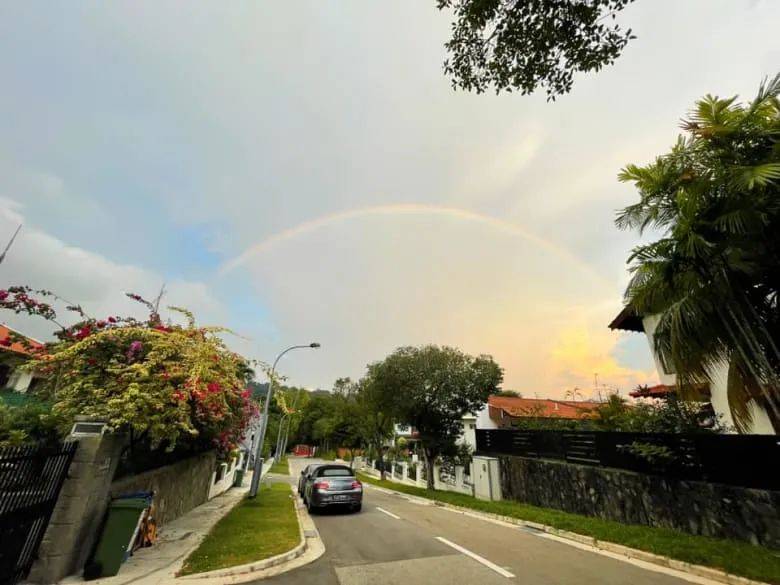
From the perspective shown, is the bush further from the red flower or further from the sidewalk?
the sidewalk

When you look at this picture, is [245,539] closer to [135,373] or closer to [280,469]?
[135,373]

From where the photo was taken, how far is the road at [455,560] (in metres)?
5.75

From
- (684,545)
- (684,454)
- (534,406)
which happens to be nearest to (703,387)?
(684,454)

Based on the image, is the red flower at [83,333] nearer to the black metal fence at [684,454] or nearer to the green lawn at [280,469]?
the black metal fence at [684,454]

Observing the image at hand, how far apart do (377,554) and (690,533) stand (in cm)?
728

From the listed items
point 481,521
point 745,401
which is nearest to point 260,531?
point 481,521

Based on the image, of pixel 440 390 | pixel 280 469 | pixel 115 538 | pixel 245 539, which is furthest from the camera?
pixel 280 469

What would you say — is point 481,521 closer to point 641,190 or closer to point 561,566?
point 561,566

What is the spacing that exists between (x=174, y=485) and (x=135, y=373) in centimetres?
573

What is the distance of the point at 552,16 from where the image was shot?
19.3 feet

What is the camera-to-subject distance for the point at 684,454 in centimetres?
870

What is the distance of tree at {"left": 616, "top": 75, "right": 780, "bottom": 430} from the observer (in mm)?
6371

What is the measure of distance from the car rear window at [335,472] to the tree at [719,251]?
1134 cm

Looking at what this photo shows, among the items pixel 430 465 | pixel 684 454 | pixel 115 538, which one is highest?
pixel 684 454
